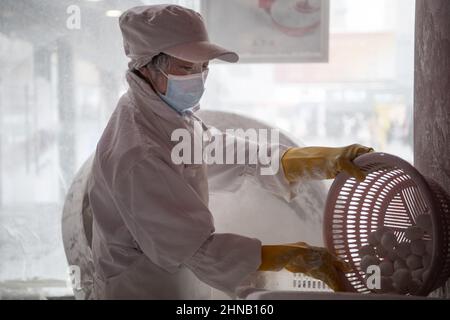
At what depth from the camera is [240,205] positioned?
6.81 ft

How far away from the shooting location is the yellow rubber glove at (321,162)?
5.61 ft

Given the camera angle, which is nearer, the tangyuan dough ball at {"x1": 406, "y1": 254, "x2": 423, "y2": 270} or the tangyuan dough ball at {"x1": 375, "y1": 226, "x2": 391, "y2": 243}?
the tangyuan dough ball at {"x1": 406, "y1": 254, "x2": 423, "y2": 270}

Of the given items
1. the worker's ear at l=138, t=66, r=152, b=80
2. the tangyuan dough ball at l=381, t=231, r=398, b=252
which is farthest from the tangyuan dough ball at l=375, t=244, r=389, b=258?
the worker's ear at l=138, t=66, r=152, b=80

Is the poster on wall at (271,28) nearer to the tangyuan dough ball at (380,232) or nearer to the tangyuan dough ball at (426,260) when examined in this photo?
the tangyuan dough ball at (380,232)

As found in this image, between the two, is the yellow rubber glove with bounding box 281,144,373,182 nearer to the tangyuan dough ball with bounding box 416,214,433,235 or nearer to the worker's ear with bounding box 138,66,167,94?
the tangyuan dough ball with bounding box 416,214,433,235

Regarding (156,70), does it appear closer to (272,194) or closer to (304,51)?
(272,194)

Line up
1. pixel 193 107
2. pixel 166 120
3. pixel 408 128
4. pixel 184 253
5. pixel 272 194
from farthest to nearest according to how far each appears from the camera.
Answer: pixel 408 128 < pixel 272 194 < pixel 193 107 < pixel 166 120 < pixel 184 253

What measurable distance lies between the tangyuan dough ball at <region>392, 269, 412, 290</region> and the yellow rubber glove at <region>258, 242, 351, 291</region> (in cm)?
15

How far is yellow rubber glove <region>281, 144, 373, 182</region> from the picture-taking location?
5.61 feet

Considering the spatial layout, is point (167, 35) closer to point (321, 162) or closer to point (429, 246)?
point (321, 162)

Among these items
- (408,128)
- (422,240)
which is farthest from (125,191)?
(408,128)

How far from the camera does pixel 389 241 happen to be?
1.74 m

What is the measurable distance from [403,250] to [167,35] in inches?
31.8

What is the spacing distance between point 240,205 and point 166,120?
525mm
